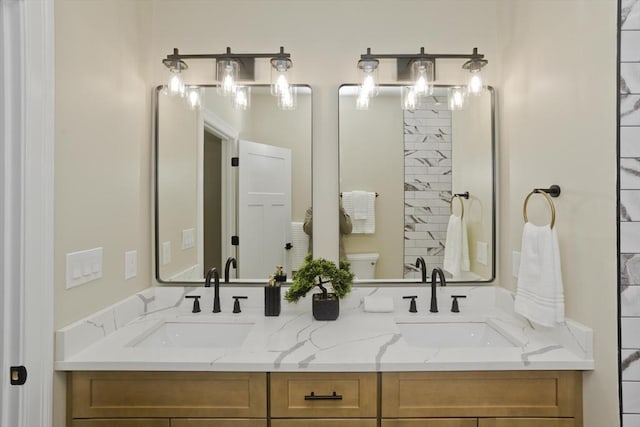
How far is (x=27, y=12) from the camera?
3.84ft

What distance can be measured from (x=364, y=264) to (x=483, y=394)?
2.73 ft

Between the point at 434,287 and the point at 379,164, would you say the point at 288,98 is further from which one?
the point at 434,287

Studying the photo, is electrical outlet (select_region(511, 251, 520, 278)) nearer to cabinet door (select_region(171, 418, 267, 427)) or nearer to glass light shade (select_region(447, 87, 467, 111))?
glass light shade (select_region(447, 87, 467, 111))

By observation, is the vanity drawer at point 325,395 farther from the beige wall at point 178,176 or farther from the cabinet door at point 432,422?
the beige wall at point 178,176

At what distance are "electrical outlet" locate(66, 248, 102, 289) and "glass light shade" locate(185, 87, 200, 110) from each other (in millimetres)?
879

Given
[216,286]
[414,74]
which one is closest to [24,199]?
[216,286]

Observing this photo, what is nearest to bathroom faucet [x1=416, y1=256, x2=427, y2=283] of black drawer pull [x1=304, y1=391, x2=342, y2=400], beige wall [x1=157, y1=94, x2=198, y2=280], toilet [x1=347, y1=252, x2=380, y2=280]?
toilet [x1=347, y1=252, x2=380, y2=280]

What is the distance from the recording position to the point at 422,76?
77.6 inches

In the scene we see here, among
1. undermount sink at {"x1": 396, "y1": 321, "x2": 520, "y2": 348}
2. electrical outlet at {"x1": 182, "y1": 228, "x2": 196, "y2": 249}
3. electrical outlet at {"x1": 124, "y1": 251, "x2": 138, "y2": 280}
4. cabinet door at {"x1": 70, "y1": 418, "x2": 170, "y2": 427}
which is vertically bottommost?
cabinet door at {"x1": 70, "y1": 418, "x2": 170, "y2": 427}

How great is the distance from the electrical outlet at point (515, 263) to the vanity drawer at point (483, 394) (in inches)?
21.8

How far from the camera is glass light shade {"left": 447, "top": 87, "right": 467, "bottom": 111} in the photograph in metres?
2.01

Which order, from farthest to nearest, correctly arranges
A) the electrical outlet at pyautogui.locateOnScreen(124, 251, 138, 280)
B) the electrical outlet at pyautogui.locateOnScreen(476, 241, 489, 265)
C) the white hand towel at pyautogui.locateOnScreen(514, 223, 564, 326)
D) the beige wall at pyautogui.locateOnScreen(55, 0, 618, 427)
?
the electrical outlet at pyautogui.locateOnScreen(476, 241, 489, 265), the electrical outlet at pyautogui.locateOnScreen(124, 251, 138, 280), the white hand towel at pyautogui.locateOnScreen(514, 223, 564, 326), the beige wall at pyautogui.locateOnScreen(55, 0, 618, 427)

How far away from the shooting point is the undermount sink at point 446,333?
1.80 m

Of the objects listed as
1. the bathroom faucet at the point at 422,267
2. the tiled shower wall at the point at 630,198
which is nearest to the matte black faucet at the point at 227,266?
the bathroom faucet at the point at 422,267
